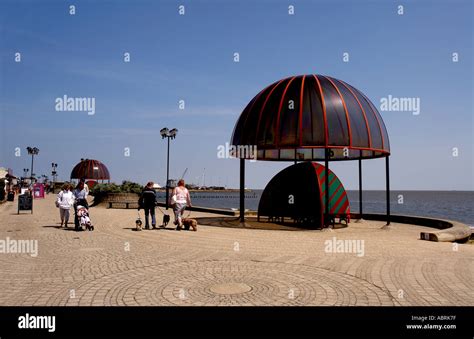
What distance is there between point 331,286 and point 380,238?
25.0 feet

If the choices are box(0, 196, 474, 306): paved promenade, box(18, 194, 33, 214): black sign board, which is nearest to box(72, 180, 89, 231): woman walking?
box(0, 196, 474, 306): paved promenade

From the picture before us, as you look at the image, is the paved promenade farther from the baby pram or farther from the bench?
the bench

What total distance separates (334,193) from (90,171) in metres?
77.4

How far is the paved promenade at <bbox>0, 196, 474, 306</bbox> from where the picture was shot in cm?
590

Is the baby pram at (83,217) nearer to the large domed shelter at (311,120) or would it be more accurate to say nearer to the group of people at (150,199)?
the group of people at (150,199)

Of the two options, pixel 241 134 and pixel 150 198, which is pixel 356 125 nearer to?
pixel 241 134

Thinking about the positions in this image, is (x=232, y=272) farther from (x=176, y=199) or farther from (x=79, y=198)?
(x=79, y=198)

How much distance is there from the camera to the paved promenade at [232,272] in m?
5.90

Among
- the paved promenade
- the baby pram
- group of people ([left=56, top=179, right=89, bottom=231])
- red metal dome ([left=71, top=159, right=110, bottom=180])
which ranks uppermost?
red metal dome ([left=71, top=159, right=110, bottom=180])

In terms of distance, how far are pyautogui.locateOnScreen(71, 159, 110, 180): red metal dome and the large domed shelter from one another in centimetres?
7502

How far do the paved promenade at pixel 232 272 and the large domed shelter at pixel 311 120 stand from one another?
164 inches

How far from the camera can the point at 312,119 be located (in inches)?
599

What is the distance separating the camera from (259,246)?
11336 mm
